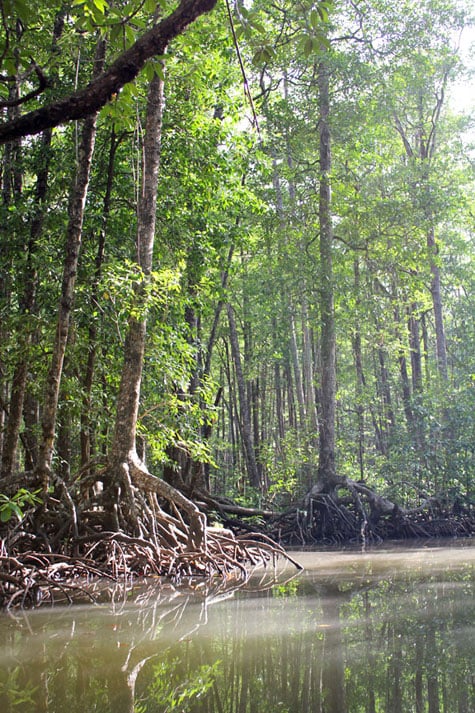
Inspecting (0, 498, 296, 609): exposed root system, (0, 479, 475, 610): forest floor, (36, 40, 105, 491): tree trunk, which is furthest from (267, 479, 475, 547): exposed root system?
(36, 40, 105, 491): tree trunk

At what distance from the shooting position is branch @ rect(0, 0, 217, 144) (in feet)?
7.61

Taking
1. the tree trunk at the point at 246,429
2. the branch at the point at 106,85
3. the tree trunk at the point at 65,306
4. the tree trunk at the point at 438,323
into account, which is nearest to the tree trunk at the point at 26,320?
the tree trunk at the point at 65,306

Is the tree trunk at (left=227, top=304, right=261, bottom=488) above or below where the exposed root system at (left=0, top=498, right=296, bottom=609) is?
above

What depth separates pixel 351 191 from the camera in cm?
1550

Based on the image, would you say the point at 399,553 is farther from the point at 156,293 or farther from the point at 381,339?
the point at 381,339

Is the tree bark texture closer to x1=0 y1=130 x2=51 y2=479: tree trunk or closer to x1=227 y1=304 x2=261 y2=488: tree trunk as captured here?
x1=0 y1=130 x2=51 y2=479: tree trunk

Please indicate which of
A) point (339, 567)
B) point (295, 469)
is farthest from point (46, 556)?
point (295, 469)

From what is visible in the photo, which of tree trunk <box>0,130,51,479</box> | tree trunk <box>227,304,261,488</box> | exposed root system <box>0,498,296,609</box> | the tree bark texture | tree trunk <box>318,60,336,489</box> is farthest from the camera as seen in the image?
tree trunk <box>227,304,261,488</box>

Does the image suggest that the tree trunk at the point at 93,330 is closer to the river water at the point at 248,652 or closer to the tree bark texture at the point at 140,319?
the tree bark texture at the point at 140,319

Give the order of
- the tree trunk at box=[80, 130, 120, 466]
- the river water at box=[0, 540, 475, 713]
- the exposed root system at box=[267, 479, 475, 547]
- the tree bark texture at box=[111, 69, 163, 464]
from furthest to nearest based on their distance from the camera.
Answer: the exposed root system at box=[267, 479, 475, 547] < the tree trunk at box=[80, 130, 120, 466] < the tree bark texture at box=[111, 69, 163, 464] < the river water at box=[0, 540, 475, 713]

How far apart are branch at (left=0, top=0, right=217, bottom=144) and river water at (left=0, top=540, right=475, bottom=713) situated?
2.48m

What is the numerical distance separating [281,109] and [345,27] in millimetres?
2291

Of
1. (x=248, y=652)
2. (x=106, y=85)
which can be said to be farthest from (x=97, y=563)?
(x=106, y=85)

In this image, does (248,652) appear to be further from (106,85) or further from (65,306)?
(65,306)
